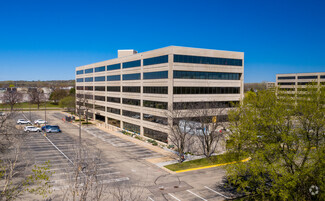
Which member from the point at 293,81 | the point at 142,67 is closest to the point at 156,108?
the point at 142,67

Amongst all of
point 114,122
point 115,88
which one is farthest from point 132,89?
point 114,122

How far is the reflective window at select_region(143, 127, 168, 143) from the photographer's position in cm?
4331

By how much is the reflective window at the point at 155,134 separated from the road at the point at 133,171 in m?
4.08

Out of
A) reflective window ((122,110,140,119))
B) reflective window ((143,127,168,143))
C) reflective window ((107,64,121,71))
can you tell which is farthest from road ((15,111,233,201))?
reflective window ((107,64,121,71))

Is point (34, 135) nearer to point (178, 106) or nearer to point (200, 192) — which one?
point (178, 106)

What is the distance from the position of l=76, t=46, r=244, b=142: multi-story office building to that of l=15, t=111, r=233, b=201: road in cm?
718

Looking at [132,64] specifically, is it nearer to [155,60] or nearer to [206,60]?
[155,60]

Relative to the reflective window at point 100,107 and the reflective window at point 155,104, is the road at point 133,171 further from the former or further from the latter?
the reflective window at point 100,107

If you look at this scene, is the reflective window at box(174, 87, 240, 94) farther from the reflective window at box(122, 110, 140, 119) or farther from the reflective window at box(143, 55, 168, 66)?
the reflective window at box(122, 110, 140, 119)

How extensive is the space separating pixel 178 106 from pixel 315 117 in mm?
25193

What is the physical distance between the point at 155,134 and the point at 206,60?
1727cm

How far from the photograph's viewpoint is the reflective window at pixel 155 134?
4331 cm

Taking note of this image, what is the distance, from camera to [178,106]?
134 feet

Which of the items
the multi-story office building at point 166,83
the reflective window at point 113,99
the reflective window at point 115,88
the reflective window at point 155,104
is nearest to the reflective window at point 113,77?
the multi-story office building at point 166,83
